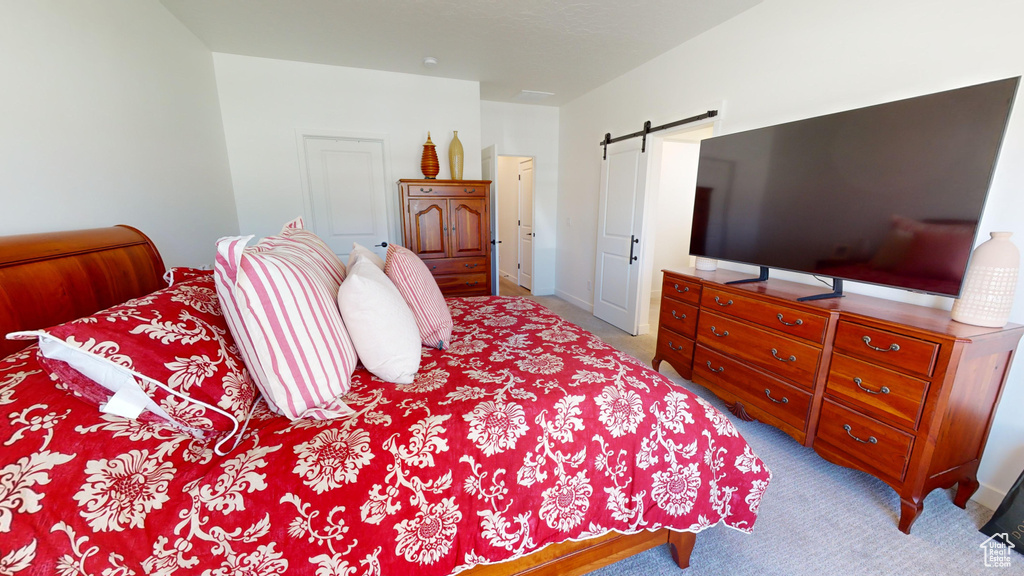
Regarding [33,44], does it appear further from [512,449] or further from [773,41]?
[773,41]

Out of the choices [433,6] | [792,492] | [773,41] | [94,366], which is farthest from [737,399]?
[433,6]

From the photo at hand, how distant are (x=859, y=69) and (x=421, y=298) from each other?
2571 mm

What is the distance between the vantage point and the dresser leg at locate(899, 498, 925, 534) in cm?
144

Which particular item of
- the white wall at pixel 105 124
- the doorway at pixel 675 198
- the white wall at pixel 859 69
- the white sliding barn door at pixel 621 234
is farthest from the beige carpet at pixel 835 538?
the doorway at pixel 675 198

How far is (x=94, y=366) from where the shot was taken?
2.48ft

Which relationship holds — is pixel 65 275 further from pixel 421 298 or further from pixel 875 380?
pixel 875 380

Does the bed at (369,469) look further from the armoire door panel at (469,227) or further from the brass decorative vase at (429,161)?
the brass decorative vase at (429,161)

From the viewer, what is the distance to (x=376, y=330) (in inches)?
46.4

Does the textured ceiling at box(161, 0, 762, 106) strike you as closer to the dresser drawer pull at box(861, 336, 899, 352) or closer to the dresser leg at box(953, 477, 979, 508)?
the dresser drawer pull at box(861, 336, 899, 352)

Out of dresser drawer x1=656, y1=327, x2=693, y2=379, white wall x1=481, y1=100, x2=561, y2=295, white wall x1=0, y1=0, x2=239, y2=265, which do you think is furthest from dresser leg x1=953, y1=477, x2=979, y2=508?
white wall x1=481, y1=100, x2=561, y2=295

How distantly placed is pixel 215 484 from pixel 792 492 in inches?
87.6

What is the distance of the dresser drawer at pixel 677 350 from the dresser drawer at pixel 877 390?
81 cm

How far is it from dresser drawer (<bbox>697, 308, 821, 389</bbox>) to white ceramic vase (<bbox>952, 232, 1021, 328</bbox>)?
0.51 meters

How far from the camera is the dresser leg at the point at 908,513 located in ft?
4.72
